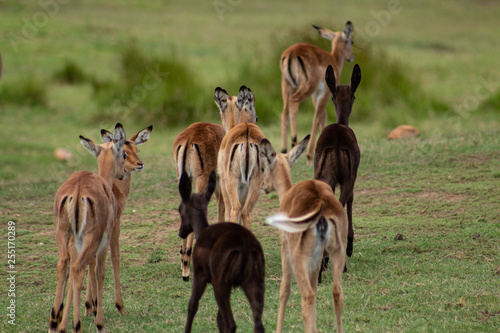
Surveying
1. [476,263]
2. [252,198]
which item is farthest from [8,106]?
[476,263]

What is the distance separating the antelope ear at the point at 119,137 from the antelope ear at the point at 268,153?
4.31 ft

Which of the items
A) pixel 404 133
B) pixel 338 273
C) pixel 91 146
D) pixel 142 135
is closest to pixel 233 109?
pixel 142 135

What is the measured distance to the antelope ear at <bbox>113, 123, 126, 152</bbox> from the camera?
5.94 meters

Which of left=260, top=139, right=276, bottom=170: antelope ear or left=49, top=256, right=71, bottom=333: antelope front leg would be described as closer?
left=49, top=256, right=71, bottom=333: antelope front leg

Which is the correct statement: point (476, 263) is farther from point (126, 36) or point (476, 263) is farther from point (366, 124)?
point (126, 36)

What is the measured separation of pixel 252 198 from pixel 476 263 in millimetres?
2134

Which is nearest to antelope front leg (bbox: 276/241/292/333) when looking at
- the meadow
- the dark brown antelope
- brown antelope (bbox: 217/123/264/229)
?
the meadow

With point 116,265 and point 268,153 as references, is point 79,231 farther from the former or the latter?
point 268,153

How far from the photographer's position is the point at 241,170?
6.23 metres

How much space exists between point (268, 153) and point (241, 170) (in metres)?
0.90

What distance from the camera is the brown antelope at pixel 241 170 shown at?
6203mm

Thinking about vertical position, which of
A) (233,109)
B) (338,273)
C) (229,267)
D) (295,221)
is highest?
(233,109)

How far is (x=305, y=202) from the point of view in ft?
16.1

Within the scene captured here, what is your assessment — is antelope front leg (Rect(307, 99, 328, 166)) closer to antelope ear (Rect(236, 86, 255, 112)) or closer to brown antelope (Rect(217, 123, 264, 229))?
antelope ear (Rect(236, 86, 255, 112))
